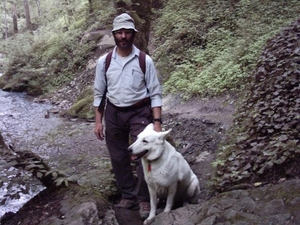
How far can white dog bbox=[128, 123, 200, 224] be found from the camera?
12.5ft

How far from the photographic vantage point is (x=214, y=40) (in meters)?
13.0

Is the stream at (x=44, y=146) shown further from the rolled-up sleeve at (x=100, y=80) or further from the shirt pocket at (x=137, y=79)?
the shirt pocket at (x=137, y=79)

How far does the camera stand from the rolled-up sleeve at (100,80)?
4195 mm

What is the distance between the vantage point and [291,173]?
3502 millimetres

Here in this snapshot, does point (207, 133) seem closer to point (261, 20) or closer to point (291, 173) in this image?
point (291, 173)

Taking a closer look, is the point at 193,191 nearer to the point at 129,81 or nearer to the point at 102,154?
the point at 129,81

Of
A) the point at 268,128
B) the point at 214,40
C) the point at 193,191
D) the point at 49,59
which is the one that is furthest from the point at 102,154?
the point at 49,59

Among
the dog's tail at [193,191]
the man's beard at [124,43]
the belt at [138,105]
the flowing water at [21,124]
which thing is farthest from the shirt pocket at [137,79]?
the flowing water at [21,124]

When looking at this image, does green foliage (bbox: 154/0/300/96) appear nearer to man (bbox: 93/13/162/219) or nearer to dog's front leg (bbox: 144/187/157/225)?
man (bbox: 93/13/162/219)

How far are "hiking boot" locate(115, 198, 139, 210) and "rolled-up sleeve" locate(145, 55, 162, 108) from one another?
52.1 inches

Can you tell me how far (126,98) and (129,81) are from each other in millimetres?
208

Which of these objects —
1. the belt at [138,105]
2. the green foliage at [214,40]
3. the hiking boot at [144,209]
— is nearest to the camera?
the belt at [138,105]

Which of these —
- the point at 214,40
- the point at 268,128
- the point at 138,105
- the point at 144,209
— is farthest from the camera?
the point at 214,40

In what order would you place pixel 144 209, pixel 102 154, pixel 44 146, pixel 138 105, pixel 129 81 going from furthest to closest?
pixel 44 146
pixel 102 154
pixel 144 209
pixel 138 105
pixel 129 81
